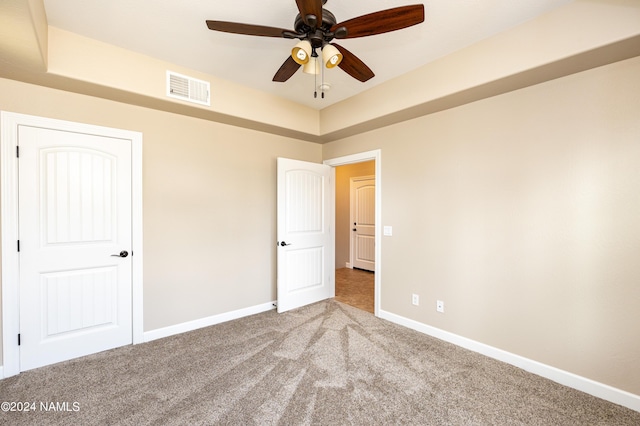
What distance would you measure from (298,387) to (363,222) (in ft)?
15.0

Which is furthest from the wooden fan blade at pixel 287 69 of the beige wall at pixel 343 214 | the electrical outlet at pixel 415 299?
the beige wall at pixel 343 214

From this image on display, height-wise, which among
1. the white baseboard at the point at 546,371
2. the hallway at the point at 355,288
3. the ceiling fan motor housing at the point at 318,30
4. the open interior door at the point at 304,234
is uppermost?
the ceiling fan motor housing at the point at 318,30

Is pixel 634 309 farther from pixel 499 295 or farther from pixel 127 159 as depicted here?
pixel 127 159

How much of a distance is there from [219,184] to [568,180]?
3.37 metres

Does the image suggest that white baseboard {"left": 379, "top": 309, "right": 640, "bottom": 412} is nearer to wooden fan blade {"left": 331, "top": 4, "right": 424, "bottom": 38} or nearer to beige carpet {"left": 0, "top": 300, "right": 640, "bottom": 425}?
beige carpet {"left": 0, "top": 300, "right": 640, "bottom": 425}

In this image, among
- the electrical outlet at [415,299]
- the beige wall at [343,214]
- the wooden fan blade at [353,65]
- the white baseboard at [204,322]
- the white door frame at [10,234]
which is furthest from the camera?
the beige wall at [343,214]

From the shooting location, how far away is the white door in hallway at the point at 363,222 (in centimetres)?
607

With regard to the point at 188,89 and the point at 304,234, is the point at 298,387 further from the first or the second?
the point at 188,89

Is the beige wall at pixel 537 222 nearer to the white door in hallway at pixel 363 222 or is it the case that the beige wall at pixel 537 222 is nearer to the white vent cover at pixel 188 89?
the white vent cover at pixel 188 89

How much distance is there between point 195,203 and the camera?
305cm

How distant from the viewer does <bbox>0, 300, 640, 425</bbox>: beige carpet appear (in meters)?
1.74

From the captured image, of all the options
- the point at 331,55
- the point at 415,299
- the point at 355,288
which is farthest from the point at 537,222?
the point at 355,288

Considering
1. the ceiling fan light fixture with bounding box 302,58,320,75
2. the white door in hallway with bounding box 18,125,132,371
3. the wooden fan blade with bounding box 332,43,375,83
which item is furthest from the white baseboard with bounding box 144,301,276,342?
the wooden fan blade with bounding box 332,43,375,83

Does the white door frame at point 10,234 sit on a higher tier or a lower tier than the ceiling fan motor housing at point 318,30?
lower
